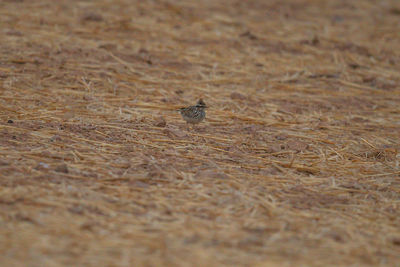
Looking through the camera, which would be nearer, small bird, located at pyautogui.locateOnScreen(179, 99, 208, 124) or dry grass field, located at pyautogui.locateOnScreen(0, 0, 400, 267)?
dry grass field, located at pyautogui.locateOnScreen(0, 0, 400, 267)

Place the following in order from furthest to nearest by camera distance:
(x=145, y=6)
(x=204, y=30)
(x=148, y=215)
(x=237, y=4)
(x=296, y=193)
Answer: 1. (x=237, y=4)
2. (x=145, y=6)
3. (x=204, y=30)
4. (x=296, y=193)
5. (x=148, y=215)

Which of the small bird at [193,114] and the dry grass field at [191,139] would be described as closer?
the dry grass field at [191,139]

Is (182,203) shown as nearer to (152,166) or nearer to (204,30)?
(152,166)

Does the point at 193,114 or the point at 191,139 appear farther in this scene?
the point at 193,114

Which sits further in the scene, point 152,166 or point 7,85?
point 7,85

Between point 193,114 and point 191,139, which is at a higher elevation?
point 193,114

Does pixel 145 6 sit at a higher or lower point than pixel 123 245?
higher

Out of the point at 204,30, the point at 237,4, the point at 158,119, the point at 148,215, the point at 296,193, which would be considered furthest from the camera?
the point at 237,4

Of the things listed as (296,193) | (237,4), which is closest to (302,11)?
(237,4)
